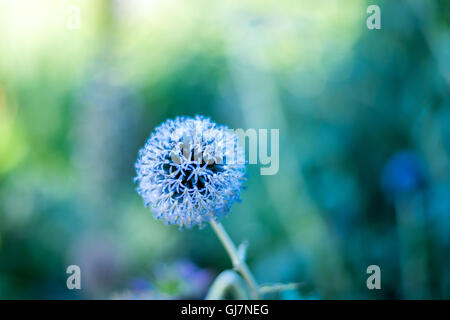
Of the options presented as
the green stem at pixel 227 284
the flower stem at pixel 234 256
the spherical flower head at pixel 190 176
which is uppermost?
the spherical flower head at pixel 190 176

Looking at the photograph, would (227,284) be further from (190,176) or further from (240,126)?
(240,126)

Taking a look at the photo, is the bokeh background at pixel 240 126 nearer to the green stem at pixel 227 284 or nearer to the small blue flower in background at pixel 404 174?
the small blue flower in background at pixel 404 174

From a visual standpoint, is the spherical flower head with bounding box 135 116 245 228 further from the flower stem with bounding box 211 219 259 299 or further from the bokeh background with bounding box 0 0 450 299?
the bokeh background with bounding box 0 0 450 299

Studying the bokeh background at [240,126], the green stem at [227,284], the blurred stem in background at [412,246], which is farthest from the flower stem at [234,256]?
the blurred stem in background at [412,246]

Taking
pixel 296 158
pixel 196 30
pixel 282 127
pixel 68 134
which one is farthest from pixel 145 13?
pixel 296 158

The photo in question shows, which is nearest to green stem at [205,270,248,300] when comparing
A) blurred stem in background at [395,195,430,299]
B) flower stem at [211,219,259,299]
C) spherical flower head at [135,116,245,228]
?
flower stem at [211,219,259,299]
